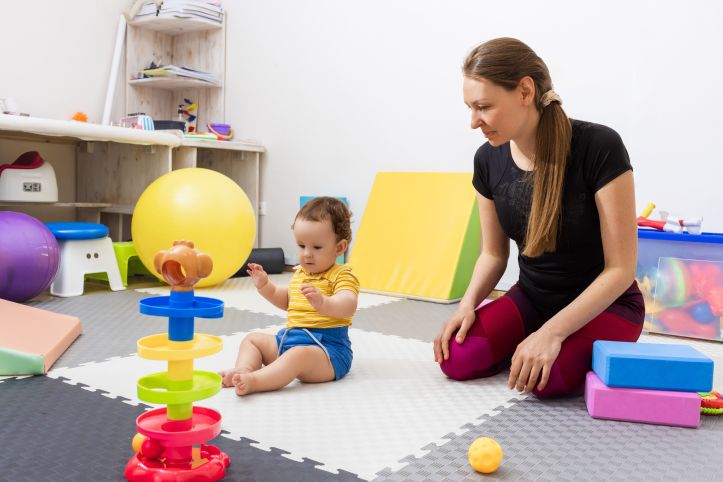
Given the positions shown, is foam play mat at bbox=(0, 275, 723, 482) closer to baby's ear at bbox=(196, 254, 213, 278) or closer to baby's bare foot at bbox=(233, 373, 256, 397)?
baby's bare foot at bbox=(233, 373, 256, 397)

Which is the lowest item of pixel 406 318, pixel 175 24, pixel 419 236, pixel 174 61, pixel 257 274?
pixel 406 318

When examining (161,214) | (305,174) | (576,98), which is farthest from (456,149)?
(161,214)

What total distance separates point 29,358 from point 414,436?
0.92 m

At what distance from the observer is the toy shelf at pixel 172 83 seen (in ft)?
12.0

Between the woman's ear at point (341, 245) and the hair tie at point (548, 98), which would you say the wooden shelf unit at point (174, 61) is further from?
the hair tie at point (548, 98)

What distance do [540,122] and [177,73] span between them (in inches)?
102

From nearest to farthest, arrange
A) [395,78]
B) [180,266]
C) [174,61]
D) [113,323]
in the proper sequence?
1. [180,266]
2. [113,323]
3. [395,78]
4. [174,61]

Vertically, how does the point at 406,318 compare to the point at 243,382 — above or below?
below

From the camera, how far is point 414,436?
1.25 meters

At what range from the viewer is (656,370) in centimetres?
136

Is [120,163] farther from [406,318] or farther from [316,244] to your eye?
[316,244]

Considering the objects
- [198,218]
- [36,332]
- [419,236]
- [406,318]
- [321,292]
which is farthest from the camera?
[419,236]

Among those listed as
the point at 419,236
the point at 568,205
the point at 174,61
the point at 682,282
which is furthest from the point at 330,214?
the point at 174,61

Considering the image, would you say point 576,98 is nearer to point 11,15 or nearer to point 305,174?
point 305,174
